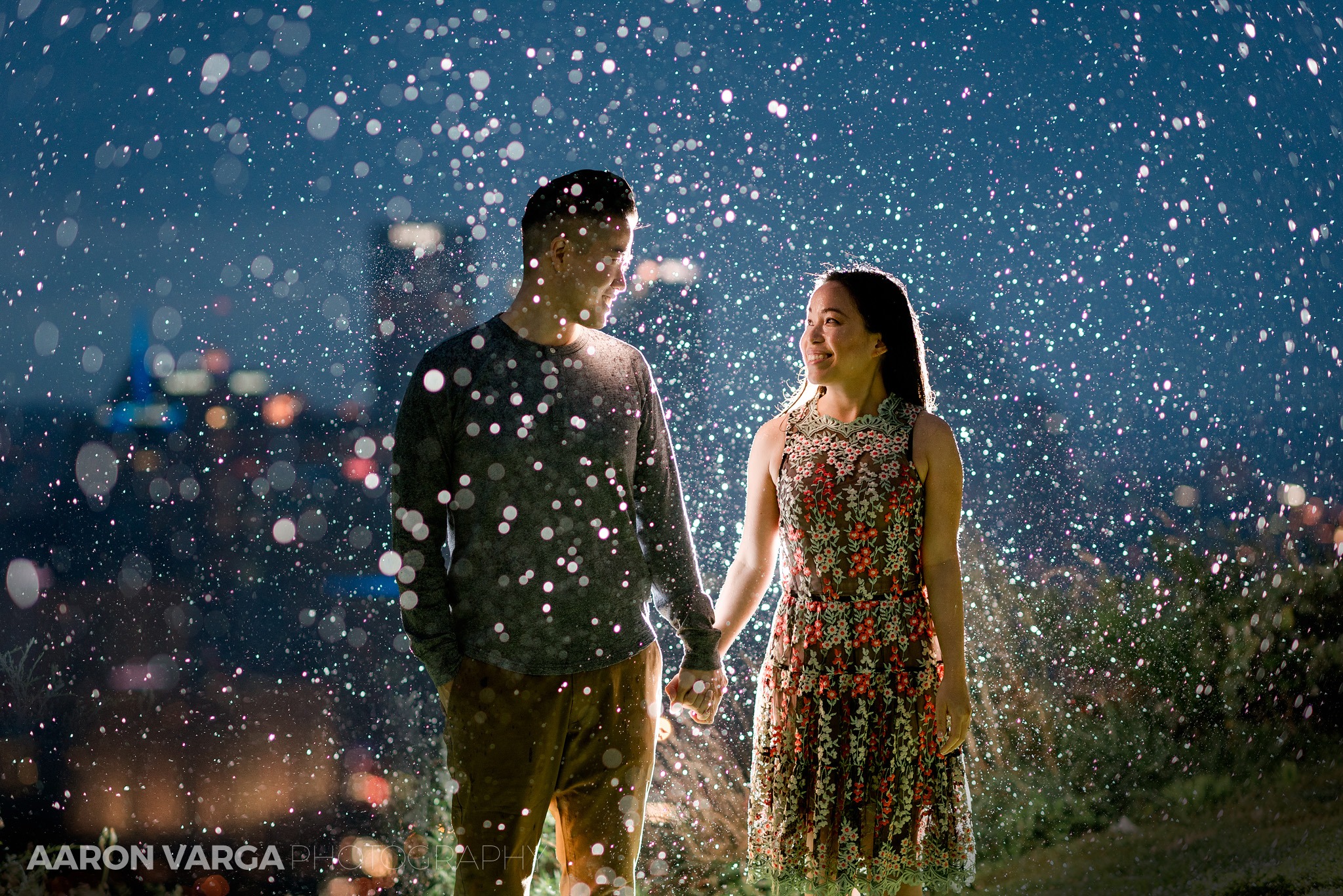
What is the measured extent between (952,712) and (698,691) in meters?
0.50

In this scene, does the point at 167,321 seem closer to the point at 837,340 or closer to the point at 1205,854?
the point at 837,340

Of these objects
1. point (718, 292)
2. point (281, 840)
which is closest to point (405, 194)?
point (718, 292)

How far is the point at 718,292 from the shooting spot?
2.75m

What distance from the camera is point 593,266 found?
1528mm

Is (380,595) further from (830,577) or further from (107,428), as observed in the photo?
(830,577)

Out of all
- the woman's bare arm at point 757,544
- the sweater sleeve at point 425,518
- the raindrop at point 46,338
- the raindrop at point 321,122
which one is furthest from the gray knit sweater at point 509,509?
the raindrop at point 46,338

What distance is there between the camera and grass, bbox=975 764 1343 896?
298cm

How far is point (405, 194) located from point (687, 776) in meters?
1.98

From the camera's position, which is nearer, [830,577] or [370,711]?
[830,577]

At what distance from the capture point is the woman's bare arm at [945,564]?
5.62ft

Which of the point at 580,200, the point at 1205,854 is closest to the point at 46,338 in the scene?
the point at 580,200

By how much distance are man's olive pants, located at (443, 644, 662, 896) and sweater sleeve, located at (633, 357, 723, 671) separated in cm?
9

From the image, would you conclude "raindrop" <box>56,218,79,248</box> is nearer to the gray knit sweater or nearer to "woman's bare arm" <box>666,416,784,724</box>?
the gray knit sweater

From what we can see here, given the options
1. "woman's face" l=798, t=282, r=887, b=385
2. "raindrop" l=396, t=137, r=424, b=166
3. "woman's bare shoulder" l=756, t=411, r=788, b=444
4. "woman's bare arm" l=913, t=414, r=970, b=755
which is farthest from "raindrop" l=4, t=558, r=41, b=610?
"woman's bare arm" l=913, t=414, r=970, b=755
